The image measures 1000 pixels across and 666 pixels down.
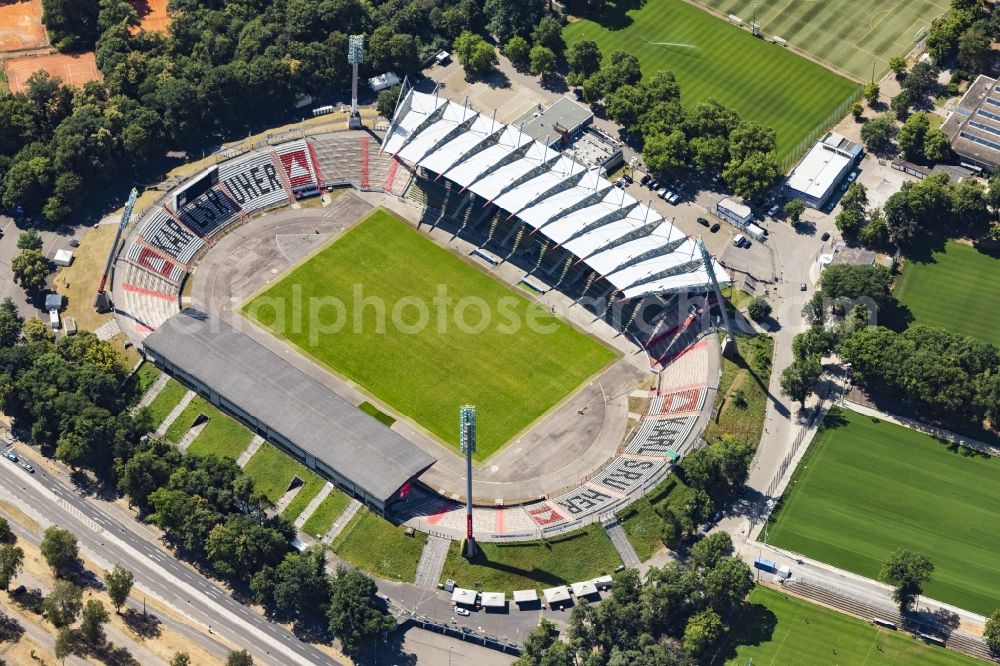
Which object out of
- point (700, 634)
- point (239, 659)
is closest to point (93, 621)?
point (239, 659)

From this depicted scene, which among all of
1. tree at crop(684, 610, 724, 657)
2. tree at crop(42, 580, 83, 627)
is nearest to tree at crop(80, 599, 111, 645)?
tree at crop(42, 580, 83, 627)

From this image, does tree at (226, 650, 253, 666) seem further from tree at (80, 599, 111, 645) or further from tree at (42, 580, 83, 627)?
tree at (42, 580, 83, 627)

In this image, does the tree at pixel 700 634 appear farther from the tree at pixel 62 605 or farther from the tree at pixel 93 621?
the tree at pixel 62 605

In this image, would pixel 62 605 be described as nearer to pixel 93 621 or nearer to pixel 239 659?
pixel 93 621

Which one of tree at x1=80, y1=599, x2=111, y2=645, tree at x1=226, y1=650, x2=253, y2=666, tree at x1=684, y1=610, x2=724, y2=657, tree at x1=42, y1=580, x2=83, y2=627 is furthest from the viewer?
tree at x1=684, y1=610, x2=724, y2=657

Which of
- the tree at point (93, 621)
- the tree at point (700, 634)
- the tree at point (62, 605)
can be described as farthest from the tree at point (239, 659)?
the tree at point (700, 634)
